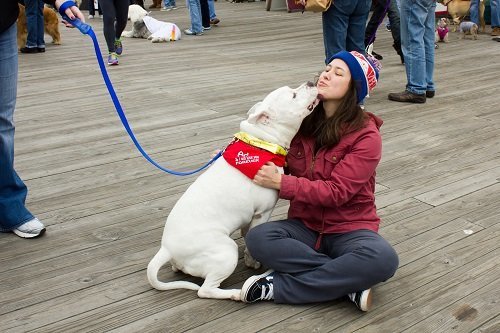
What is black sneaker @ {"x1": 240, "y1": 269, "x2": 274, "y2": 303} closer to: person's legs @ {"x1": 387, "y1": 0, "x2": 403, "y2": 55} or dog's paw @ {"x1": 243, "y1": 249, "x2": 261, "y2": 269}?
dog's paw @ {"x1": 243, "y1": 249, "x2": 261, "y2": 269}

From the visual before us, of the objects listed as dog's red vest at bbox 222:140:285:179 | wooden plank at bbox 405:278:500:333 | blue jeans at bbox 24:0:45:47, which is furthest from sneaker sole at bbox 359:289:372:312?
blue jeans at bbox 24:0:45:47

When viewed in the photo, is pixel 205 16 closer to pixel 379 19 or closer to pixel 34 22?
pixel 34 22

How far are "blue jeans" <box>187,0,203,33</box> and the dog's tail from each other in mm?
7107

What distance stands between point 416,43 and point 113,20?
3384 millimetres

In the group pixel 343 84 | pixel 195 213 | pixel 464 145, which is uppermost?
pixel 343 84

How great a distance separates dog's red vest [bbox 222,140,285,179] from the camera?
2244mm

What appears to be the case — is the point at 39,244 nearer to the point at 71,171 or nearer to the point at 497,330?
the point at 71,171

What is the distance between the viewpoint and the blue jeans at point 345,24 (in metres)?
4.54

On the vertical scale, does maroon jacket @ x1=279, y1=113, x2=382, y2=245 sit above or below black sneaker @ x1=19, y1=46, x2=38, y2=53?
above

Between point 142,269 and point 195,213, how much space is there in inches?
18.5

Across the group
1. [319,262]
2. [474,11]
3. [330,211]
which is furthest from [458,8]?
[319,262]

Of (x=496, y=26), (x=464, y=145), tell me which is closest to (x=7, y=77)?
(x=464, y=145)

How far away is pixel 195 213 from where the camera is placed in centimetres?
220

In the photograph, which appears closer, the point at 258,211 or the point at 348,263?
the point at 348,263
